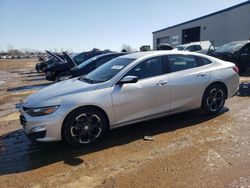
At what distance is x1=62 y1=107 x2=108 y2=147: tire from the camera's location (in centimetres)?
484

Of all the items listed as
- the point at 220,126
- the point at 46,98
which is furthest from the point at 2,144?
the point at 220,126

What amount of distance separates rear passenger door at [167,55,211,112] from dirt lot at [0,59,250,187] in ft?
1.55

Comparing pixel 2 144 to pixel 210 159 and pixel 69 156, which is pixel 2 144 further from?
pixel 210 159

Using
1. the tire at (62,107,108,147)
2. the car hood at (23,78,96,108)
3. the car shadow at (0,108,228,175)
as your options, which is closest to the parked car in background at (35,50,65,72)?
the car shadow at (0,108,228,175)

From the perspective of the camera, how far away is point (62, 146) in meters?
5.17

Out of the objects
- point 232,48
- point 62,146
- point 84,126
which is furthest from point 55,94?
point 232,48

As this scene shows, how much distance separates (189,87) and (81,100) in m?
2.42

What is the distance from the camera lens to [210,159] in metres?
4.30

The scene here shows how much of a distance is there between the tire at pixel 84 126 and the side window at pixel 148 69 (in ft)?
3.56

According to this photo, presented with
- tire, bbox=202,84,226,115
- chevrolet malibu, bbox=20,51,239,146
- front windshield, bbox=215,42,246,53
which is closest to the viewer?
chevrolet malibu, bbox=20,51,239,146

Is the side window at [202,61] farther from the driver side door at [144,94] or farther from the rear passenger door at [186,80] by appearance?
the driver side door at [144,94]

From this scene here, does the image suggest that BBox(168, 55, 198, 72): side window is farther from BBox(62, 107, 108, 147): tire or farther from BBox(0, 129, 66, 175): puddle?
BBox(0, 129, 66, 175): puddle

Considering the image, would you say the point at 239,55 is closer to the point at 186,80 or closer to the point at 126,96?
the point at 186,80

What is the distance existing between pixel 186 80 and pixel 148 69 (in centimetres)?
90
